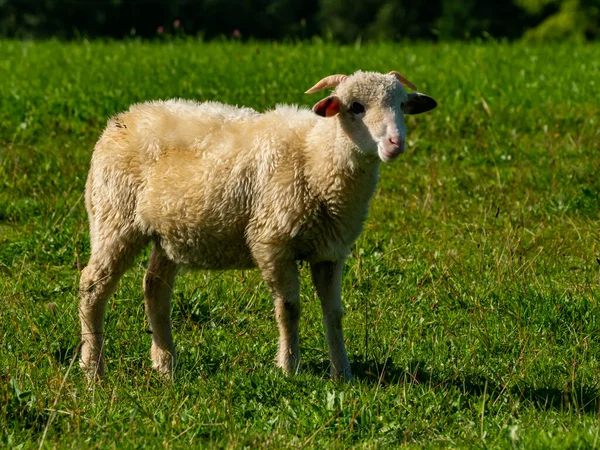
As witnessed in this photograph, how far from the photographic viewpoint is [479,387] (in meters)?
5.71

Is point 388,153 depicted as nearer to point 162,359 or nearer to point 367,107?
point 367,107

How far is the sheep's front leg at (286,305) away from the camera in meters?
5.75

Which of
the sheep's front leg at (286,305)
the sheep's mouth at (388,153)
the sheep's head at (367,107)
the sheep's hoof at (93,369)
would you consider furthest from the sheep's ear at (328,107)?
the sheep's hoof at (93,369)

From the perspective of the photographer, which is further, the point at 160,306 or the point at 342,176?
the point at 160,306

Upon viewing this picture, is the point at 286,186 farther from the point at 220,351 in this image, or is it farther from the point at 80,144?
the point at 80,144

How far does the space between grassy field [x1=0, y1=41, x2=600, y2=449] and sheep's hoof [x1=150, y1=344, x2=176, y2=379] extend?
62 mm

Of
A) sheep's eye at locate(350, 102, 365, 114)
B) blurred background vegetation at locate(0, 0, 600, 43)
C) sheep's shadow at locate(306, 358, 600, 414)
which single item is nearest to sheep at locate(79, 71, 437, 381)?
sheep's eye at locate(350, 102, 365, 114)

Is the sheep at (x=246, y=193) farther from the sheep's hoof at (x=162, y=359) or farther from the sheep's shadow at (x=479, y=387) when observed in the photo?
the sheep's shadow at (x=479, y=387)

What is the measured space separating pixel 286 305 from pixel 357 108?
3.60 feet

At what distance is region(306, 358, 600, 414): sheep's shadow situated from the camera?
5406 millimetres

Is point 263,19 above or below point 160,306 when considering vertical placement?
below

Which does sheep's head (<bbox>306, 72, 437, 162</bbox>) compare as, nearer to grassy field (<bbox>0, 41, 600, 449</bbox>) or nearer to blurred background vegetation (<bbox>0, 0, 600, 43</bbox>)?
grassy field (<bbox>0, 41, 600, 449</bbox>)

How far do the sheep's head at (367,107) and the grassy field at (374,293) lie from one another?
120 cm

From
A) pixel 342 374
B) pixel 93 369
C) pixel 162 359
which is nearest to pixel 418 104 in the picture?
pixel 342 374
